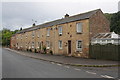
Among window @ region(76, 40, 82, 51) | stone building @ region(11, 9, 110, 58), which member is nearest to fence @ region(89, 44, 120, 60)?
stone building @ region(11, 9, 110, 58)

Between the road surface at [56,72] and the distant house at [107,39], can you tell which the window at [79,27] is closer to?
the distant house at [107,39]

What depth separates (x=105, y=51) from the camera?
18500mm

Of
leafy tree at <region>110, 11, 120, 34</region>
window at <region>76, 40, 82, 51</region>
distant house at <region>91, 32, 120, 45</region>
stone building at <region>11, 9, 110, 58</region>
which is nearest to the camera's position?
distant house at <region>91, 32, 120, 45</region>

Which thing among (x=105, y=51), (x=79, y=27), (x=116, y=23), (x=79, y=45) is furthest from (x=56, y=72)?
(x=116, y=23)

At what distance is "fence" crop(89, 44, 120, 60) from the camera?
56.5 ft

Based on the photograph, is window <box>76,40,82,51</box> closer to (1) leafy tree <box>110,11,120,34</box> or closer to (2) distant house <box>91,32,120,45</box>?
(2) distant house <box>91,32,120,45</box>

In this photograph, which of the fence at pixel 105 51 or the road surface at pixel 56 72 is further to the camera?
the fence at pixel 105 51

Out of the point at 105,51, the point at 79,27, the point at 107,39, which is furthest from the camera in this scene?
the point at 79,27

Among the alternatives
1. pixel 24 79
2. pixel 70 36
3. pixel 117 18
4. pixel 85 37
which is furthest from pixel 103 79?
pixel 117 18

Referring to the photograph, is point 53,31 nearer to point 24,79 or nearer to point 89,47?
point 89,47

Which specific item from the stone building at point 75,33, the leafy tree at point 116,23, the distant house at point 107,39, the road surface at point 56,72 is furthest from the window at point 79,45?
the leafy tree at point 116,23

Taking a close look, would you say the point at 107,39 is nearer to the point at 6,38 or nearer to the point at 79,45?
the point at 79,45

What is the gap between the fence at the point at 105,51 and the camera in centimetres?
1721

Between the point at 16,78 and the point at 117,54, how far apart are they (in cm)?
1237
